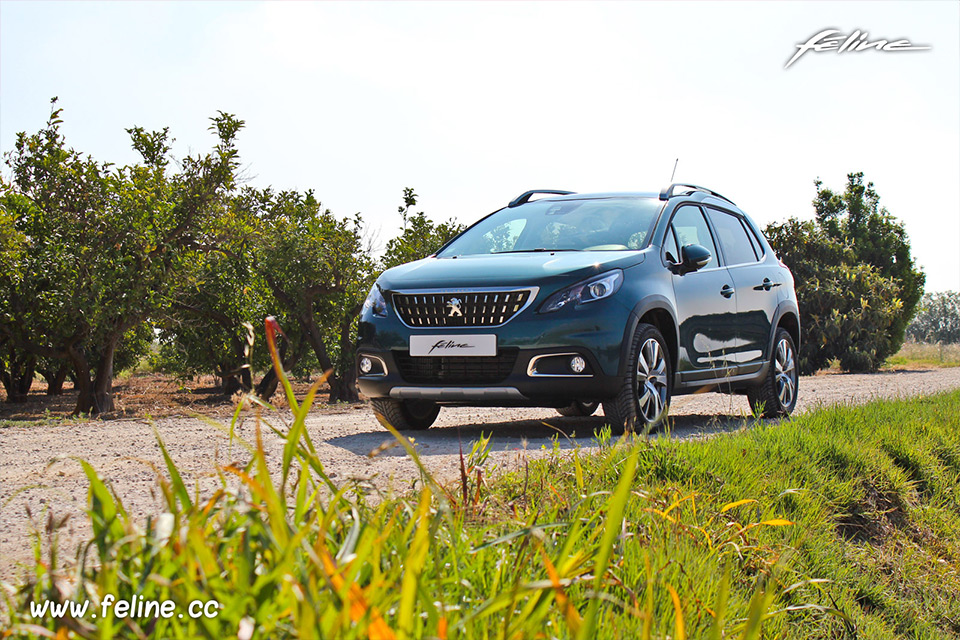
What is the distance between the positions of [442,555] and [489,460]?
2141mm

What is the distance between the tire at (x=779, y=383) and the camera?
26.9 feet

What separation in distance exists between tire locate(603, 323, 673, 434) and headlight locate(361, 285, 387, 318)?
1.66 m

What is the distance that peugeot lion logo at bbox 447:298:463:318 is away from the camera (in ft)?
19.9

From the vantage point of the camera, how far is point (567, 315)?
5.91 meters

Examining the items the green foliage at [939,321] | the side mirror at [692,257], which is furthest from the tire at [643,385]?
the green foliage at [939,321]

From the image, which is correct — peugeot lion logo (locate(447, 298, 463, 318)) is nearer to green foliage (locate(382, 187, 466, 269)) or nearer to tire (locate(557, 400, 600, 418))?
tire (locate(557, 400, 600, 418))

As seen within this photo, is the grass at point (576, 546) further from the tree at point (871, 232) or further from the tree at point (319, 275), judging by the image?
the tree at point (871, 232)

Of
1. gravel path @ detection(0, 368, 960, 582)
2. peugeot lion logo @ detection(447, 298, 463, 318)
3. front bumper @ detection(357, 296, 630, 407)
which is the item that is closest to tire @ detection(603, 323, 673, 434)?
front bumper @ detection(357, 296, 630, 407)

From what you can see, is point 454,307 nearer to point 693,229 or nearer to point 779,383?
point 693,229

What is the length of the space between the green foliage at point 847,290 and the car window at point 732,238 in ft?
43.2

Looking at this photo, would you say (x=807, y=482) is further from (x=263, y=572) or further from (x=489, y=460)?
(x=263, y=572)

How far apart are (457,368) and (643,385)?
129 centimetres

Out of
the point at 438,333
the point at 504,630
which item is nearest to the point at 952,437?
the point at 438,333

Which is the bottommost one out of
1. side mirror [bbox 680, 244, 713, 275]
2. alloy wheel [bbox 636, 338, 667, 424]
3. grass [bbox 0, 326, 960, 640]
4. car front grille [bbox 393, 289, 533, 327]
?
grass [bbox 0, 326, 960, 640]
